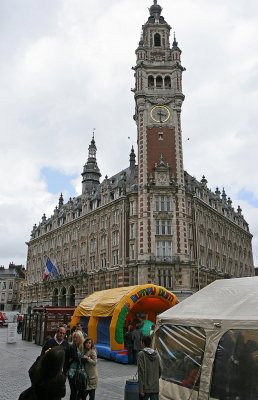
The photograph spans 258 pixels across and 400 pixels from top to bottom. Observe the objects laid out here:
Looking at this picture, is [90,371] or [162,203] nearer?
[90,371]

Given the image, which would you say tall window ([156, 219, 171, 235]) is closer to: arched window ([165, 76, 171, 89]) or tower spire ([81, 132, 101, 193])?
arched window ([165, 76, 171, 89])

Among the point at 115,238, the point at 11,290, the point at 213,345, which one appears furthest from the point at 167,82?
the point at 11,290

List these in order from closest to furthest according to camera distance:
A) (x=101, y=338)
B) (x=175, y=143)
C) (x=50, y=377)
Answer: (x=50, y=377) < (x=101, y=338) < (x=175, y=143)

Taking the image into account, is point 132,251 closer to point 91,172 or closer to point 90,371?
point 91,172

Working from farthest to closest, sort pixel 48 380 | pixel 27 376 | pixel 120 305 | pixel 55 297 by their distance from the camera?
1. pixel 55 297
2. pixel 120 305
3. pixel 27 376
4. pixel 48 380

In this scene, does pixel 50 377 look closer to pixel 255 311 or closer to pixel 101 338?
pixel 255 311

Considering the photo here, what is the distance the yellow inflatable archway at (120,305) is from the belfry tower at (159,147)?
821 inches

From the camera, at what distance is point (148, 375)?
852 cm

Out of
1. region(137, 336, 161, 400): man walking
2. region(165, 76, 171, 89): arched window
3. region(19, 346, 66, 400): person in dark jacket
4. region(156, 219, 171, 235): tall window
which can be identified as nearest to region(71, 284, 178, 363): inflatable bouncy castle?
region(137, 336, 161, 400): man walking

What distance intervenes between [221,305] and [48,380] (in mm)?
5950

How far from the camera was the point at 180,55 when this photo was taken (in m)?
57.6

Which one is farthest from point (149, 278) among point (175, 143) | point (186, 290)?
point (175, 143)

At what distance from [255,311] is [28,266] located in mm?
77106

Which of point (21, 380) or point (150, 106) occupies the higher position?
point (150, 106)
